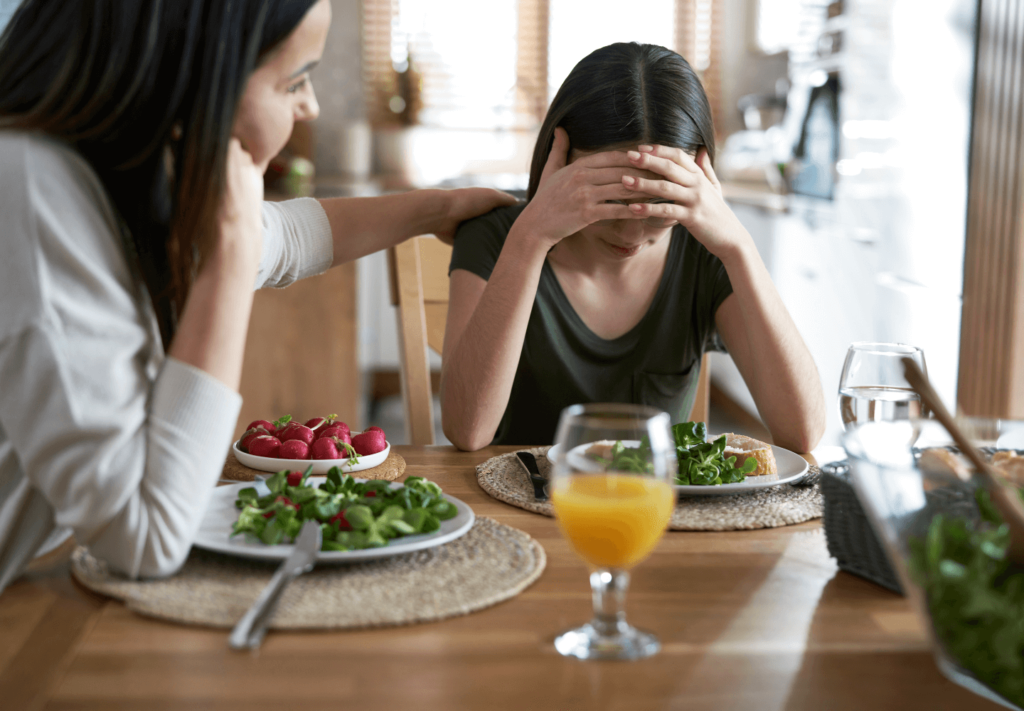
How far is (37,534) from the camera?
0.70m

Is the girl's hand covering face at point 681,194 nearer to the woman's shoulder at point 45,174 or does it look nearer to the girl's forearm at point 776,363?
the girl's forearm at point 776,363

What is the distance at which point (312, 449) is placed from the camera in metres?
0.98

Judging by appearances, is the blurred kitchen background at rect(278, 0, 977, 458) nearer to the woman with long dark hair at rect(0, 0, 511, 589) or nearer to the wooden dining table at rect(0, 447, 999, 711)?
the wooden dining table at rect(0, 447, 999, 711)

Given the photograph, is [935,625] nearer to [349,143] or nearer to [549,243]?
[549,243]

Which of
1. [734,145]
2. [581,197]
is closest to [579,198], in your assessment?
[581,197]

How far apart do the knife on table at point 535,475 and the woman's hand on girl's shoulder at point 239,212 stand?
361 mm

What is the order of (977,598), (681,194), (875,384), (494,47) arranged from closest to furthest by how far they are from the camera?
(977,598)
(875,384)
(681,194)
(494,47)

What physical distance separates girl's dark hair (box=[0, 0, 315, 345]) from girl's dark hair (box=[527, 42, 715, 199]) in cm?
58

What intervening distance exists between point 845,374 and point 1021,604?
1.44 ft

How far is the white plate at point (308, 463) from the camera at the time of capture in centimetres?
95

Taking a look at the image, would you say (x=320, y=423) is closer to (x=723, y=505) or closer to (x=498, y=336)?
(x=498, y=336)

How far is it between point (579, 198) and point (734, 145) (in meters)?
3.48

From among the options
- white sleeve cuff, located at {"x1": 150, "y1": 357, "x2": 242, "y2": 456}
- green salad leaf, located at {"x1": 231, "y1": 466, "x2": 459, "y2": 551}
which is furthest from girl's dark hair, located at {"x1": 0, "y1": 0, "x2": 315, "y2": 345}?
green salad leaf, located at {"x1": 231, "y1": 466, "x2": 459, "y2": 551}

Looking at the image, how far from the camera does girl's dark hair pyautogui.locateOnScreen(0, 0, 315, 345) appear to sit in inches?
26.6
